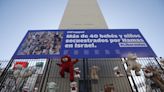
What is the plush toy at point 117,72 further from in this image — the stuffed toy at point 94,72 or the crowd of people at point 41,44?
the crowd of people at point 41,44

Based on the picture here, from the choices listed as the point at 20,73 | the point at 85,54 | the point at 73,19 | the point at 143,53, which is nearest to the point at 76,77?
the point at 85,54

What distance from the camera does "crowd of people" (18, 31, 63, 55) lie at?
4.56m

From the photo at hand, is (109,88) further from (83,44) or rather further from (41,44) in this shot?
(41,44)

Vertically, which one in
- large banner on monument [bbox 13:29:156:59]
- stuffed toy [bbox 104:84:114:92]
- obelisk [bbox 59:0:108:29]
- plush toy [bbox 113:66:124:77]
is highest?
obelisk [bbox 59:0:108:29]

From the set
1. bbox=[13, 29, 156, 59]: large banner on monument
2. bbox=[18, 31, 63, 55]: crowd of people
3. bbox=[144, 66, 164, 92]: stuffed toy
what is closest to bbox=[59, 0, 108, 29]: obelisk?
bbox=[13, 29, 156, 59]: large banner on monument

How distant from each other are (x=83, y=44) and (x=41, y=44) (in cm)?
116

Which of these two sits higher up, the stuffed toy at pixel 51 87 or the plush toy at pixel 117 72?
the plush toy at pixel 117 72

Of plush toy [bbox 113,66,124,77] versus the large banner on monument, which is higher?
the large banner on monument

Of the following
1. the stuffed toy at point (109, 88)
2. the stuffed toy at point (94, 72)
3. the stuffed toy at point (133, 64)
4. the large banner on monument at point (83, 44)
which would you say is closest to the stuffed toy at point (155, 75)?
the stuffed toy at point (133, 64)

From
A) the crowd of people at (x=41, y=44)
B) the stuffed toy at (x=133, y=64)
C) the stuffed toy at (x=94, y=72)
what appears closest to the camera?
the stuffed toy at (x=133, y=64)

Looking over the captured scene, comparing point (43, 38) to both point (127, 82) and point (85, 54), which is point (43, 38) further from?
point (127, 82)

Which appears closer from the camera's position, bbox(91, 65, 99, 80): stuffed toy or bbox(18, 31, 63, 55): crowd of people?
bbox(91, 65, 99, 80): stuffed toy

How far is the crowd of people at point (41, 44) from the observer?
456 centimetres

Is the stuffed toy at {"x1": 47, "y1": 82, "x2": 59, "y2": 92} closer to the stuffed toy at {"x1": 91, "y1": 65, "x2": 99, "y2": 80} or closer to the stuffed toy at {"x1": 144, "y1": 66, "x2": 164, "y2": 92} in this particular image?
the stuffed toy at {"x1": 91, "y1": 65, "x2": 99, "y2": 80}
